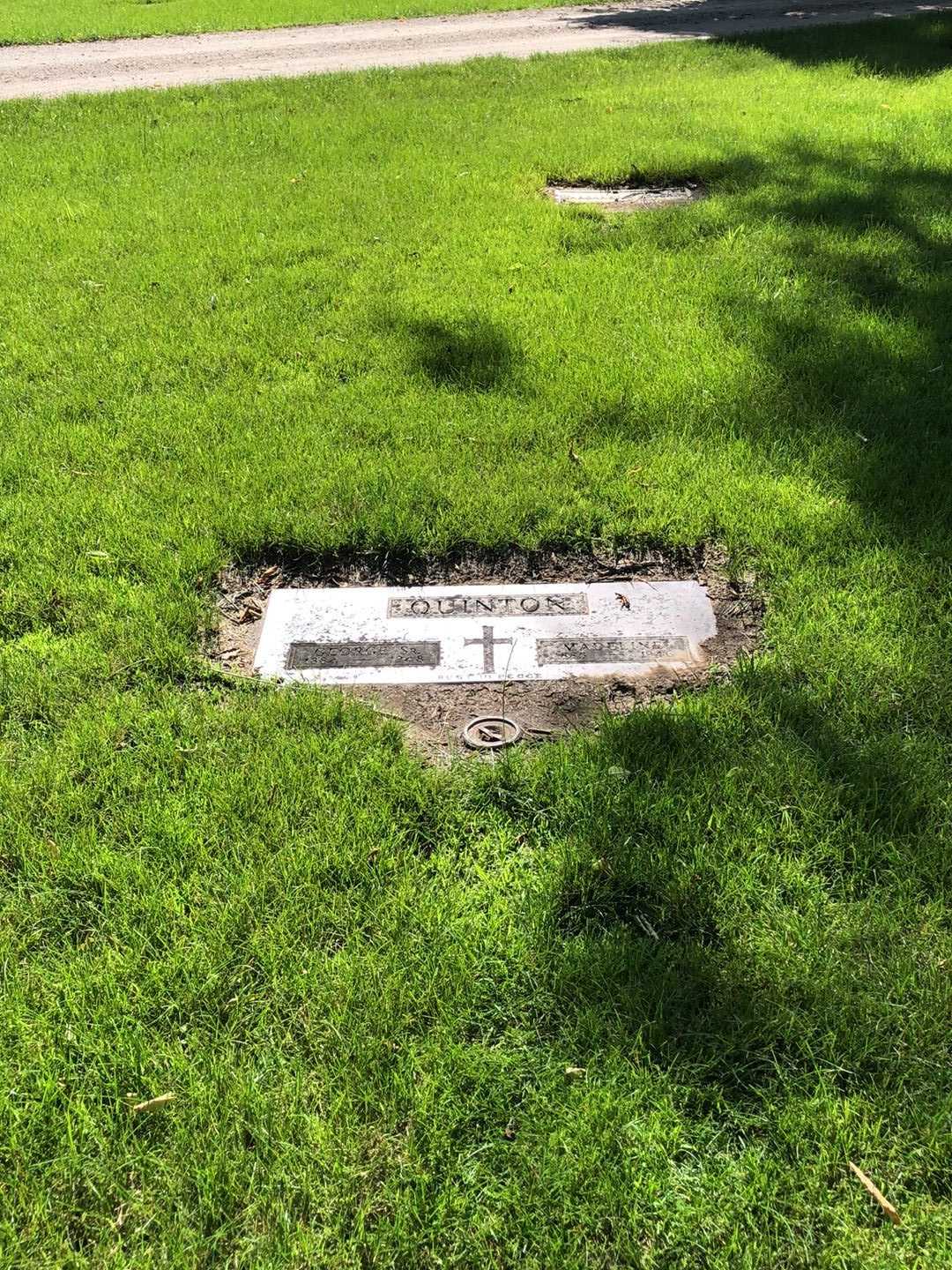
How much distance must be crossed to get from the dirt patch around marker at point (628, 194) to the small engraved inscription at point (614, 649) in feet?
13.6

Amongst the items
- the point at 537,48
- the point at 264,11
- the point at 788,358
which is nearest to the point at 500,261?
the point at 788,358

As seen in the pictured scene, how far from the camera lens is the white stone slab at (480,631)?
2.87 m

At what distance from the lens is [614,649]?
294cm

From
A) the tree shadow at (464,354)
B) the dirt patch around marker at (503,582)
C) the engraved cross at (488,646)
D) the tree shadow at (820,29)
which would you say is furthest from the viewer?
the tree shadow at (820,29)

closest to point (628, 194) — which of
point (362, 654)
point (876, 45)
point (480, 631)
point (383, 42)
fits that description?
point (480, 631)

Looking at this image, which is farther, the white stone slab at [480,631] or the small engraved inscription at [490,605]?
the small engraved inscription at [490,605]

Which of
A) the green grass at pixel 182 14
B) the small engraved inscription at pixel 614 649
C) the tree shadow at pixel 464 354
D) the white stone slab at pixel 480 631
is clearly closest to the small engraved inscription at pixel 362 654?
the white stone slab at pixel 480 631

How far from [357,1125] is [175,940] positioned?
60cm

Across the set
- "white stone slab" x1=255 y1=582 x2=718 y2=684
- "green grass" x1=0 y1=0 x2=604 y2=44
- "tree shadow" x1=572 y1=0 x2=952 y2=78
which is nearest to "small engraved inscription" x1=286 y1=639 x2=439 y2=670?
"white stone slab" x1=255 y1=582 x2=718 y2=684

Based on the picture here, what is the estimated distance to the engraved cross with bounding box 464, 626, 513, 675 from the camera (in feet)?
9.39

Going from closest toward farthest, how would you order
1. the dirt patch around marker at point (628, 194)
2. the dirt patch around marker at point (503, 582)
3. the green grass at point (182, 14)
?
the dirt patch around marker at point (503, 582)
the dirt patch around marker at point (628, 194)
the green grass at point (182, 14)

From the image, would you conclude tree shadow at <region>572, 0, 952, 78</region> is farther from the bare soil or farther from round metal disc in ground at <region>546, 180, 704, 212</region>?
round metal disc in ground at <region>546, 180, 704, 212</region>

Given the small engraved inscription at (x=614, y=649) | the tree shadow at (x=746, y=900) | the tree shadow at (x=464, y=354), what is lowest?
the tree shadow at (x=746, y=900)

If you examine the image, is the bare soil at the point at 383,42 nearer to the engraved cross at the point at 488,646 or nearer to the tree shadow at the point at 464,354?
the tree shadow at the point at 464,354
